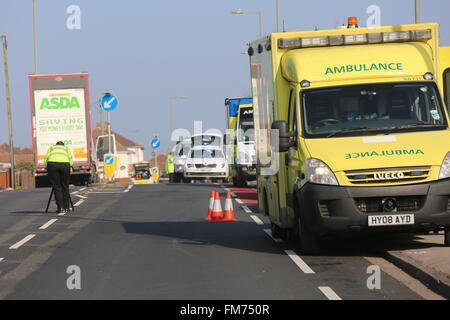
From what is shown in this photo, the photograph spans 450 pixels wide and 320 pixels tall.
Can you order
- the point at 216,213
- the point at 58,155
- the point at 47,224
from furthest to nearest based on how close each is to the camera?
1. the point at 58,155
2. the point at 47,224
3. the point at 216,213

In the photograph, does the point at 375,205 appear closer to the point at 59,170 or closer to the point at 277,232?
the point at 277,232

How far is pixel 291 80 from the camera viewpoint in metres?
12.8

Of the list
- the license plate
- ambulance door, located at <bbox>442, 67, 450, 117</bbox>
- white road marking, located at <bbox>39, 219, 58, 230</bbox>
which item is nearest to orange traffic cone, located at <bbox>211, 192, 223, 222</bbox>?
white road marking, located at <bbox>39, 219, 58, 230</bbox>

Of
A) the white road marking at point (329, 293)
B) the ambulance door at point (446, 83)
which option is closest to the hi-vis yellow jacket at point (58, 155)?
the ambulance door at point (446, 83)

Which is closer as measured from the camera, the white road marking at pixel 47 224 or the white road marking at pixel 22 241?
the white road marking at pixel 22 241

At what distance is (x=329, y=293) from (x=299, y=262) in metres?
2.49

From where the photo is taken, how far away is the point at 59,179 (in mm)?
21750

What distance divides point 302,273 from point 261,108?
13.4 ft

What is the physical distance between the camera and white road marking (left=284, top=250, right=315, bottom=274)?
36.4 ft

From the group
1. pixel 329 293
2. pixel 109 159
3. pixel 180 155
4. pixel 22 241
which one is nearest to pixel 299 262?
pixel 329 293

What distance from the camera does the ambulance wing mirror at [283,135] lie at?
12.2 meters

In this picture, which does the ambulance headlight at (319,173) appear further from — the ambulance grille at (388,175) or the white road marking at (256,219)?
the white road marking at (256,219)

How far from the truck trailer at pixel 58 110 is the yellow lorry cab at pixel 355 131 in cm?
2327
